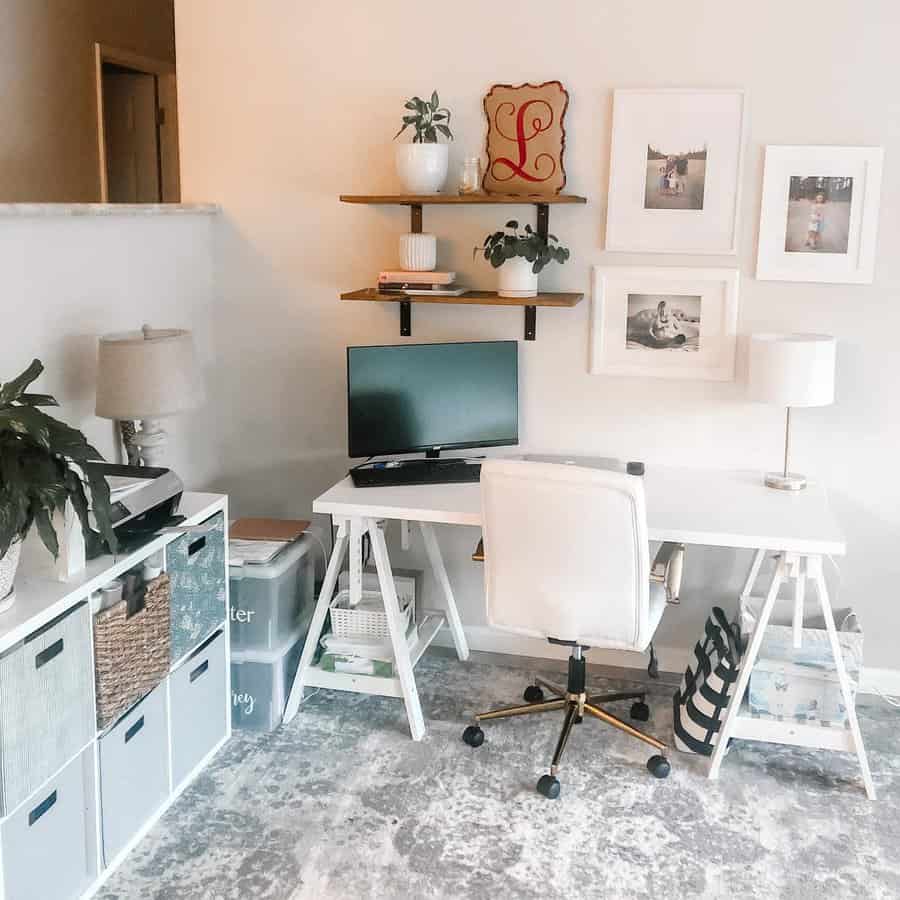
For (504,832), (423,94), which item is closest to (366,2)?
(423,94)

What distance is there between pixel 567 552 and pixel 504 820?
0.72m

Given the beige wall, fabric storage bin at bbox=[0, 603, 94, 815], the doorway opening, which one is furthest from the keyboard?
the doorway opening

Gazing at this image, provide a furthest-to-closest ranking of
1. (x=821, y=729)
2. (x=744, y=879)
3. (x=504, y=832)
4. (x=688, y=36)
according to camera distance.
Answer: (x=688, y=36), (x=821, y=729), (x=504, y=832), (x=744, y=879)

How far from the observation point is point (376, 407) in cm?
329

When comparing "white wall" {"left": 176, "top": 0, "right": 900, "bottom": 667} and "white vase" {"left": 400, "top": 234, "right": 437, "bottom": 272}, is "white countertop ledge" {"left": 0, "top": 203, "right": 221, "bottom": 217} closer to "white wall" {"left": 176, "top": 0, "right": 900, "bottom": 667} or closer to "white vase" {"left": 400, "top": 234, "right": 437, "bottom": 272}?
"white wall" {"left": 176, "top": 0, "right": 900, "bottom": 667}

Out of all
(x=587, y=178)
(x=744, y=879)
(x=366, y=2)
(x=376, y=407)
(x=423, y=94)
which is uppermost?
(x=366, y=2)

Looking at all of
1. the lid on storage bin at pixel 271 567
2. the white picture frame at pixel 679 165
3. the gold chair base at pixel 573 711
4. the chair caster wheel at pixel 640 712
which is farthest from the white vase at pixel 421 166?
the chair caster wheel at pixel 640 712

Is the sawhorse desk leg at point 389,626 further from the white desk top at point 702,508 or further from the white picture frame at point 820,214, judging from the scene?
the white picture frame at point 820,214

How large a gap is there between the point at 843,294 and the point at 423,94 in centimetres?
144

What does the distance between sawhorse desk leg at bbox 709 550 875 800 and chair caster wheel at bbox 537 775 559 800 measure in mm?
457

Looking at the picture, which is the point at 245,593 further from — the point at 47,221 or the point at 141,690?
the point at 47,221

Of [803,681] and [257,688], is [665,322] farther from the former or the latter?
[257,688]

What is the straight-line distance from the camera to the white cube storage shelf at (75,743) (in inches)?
82.4

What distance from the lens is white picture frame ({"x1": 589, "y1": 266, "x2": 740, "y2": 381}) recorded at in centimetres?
328
